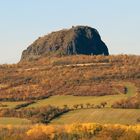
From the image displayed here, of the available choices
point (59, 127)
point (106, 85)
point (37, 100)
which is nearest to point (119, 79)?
point (106, 85)

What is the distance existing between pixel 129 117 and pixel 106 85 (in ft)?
101

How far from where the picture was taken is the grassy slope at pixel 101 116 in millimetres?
127812

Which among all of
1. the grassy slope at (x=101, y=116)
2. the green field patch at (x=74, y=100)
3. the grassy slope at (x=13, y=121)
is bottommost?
the grassy slope at (x=13, y=121)

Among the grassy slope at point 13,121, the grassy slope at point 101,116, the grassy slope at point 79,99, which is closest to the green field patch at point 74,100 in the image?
the grassy slope at point 79,99

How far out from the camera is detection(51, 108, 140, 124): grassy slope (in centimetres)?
12781

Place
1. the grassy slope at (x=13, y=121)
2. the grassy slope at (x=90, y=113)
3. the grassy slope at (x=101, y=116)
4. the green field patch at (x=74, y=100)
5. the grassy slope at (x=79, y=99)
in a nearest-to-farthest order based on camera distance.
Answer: the grassy slope at (x=101, y=116), the grassy slope at (x=90, y=113), the grassy slope at (x=13, y=121), the green field patch at (x=74, y=100), the grassy slope at (x=79, y=99)

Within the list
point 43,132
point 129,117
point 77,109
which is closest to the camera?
point 43,132

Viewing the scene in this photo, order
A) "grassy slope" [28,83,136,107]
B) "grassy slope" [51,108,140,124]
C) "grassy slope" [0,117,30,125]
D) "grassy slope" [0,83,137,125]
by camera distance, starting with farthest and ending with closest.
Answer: "grassy slope" [28,83,136,107] → "grassy slope" [0,117,30,125] → "grassy slope" [0,83,137,125] → "grassy slope" [51,108,140,124]

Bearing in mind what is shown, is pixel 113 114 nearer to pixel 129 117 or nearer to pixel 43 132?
pixel 129 117

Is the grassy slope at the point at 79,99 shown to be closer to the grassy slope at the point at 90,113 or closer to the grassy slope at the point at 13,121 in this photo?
the grassy slope at the point at 90,113

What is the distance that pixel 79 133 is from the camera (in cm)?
11556

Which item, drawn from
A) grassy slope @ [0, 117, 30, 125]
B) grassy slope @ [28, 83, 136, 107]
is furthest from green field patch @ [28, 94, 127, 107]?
grassy slope @ [0, 117, 30, 125]

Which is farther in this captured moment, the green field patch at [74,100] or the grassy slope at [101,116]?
the green field patch at [74,100]

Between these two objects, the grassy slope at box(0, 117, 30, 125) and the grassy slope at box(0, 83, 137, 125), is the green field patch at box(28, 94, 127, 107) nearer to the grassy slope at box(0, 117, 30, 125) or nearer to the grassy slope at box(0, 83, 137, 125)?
the grassy slope at box(0, 83, 137, 125)
